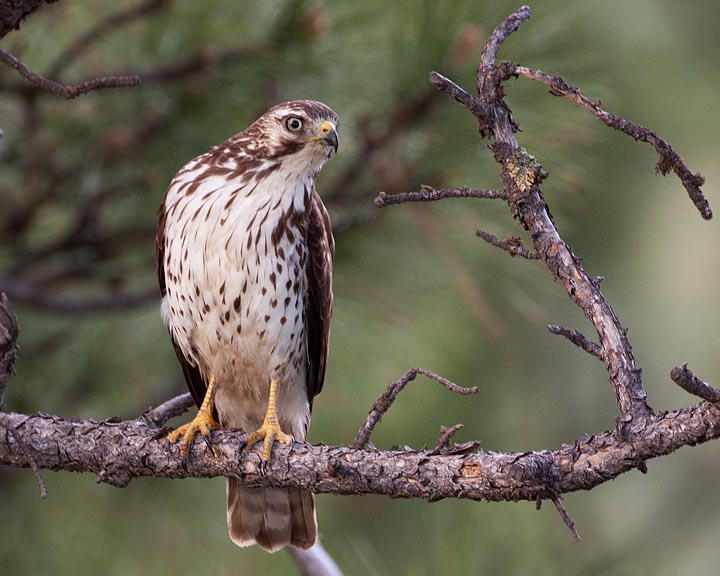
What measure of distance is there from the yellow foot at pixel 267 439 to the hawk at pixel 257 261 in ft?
0.07

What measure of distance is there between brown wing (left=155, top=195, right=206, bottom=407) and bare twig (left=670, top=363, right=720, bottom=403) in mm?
2079

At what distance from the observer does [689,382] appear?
1.71 metres

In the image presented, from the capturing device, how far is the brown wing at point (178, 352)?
3.67 metres

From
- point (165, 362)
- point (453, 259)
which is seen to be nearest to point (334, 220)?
point (453, 259)

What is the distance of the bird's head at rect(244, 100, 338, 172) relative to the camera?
3455 mm

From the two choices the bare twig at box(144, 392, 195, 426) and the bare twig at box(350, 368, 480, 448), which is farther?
the bare twig at box(144, 392, 195, 426)

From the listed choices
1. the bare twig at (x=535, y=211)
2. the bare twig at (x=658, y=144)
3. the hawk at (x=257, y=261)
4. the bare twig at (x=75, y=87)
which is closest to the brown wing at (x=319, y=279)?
the hawk at (x=257, y=261)

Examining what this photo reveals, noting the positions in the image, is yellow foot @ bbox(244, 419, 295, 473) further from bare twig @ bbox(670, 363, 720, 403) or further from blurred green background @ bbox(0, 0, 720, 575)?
bare twig @ bbox(670, 363, 720, 403)

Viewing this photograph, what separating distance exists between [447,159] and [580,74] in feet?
2.59

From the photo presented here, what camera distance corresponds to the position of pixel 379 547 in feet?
19.8

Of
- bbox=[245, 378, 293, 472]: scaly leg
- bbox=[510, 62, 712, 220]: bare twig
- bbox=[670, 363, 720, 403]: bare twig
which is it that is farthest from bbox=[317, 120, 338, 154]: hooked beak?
bbox=[670, 363, 720, 403]: bare twig

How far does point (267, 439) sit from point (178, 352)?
94 cm

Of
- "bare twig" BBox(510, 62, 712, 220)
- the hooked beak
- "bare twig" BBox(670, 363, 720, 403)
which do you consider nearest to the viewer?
"bare twig" BBox(670, 363, 720, 403)

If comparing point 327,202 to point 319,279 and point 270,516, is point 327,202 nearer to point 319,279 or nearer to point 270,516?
point 319,279
